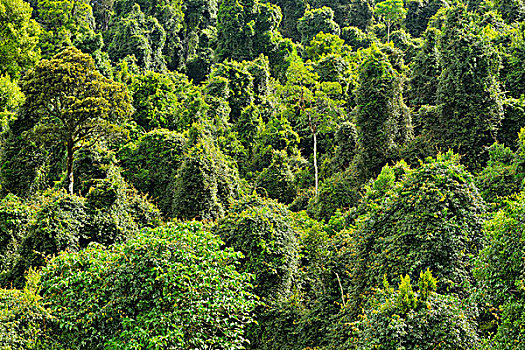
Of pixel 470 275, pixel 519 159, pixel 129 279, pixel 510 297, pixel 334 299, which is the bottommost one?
pixel 334 299

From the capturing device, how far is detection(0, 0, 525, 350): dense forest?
31.7 feet

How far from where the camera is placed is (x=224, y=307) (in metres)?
10.5

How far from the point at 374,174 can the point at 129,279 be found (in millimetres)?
12595

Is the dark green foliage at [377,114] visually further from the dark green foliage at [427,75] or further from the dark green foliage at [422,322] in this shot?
the dark green foliage at [422,322]

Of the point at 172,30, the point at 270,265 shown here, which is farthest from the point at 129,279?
the point at 172,30

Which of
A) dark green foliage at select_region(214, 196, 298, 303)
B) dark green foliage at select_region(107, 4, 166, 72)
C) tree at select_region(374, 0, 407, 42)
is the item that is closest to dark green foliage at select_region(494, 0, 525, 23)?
tree at select_region(374, 0, 407, 42)

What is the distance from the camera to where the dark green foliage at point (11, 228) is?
54.0 ft

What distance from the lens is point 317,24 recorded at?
45.5m

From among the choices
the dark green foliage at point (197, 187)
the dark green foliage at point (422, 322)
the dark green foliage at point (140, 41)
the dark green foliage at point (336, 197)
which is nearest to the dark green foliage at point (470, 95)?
the dark green foliage at point (336, 197)

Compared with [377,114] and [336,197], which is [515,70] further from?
[336,197]

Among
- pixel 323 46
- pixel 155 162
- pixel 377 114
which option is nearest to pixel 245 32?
pixel 323 46

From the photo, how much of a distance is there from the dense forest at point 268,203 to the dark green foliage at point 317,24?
26.2ft

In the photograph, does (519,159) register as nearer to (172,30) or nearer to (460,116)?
(460,116)

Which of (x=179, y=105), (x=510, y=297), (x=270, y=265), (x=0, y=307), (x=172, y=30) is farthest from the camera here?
(x=172, y=30)
